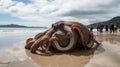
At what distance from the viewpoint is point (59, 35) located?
1082 centimetres

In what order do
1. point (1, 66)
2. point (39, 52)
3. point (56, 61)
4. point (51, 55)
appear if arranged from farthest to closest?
1. point (39, 52)
2. point (51, 55)
3. point (56, 61)
4. point (1, 66)

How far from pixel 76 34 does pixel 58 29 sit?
39.5 inches

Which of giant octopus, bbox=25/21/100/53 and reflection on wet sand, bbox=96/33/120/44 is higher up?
giant octopus, bbox=25/21/100/53

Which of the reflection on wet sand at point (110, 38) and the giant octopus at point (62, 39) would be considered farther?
the reflection on wet sand at point (110, 38)

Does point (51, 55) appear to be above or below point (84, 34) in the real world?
below

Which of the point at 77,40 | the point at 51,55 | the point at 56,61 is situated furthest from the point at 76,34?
the point at 56,61

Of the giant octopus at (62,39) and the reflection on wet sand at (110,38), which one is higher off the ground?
the giant octopus at (62,39)

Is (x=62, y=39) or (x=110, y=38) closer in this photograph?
(x=62, y=39)

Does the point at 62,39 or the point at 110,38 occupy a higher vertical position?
the point at 62,39

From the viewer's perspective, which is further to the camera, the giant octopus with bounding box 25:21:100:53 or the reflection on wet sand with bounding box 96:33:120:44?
the reflection on wet sand with bounding box 96:33:120:44

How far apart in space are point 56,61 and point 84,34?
131 inches

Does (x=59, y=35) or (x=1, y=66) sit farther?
(x=59, y=35)

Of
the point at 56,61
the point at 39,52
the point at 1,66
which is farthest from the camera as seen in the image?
the point at 39,52

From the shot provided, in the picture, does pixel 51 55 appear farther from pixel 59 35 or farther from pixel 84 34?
pixel 84 34
